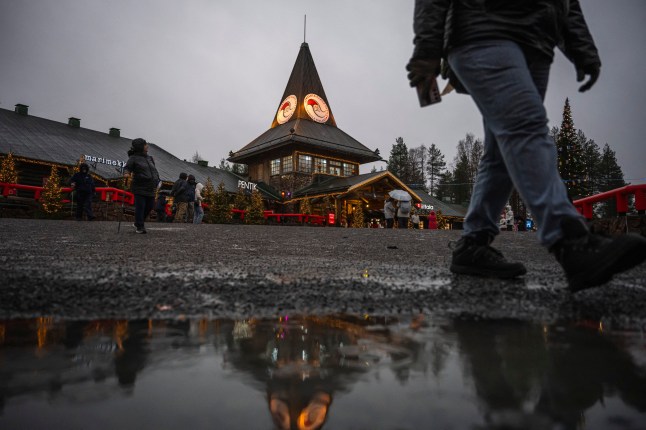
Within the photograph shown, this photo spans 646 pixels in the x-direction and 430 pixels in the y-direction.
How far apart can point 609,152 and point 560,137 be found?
102 feet

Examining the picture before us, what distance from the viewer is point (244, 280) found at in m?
1.70

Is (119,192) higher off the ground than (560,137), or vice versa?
(560,137)

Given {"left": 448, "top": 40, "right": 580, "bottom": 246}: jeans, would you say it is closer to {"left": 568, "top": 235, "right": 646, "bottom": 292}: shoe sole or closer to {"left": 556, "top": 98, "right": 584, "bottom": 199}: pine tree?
{"left": 568, "top": 235, "right": 646, "bottom": 292}: shoe sole

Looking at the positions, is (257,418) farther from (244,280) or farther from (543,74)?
(543,74)

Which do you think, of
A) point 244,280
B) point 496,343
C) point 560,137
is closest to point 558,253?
point 496,343

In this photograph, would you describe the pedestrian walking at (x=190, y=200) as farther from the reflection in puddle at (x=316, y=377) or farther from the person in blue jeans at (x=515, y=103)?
the reflection in puddle at (x=316, y=377)

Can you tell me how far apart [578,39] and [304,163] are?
90.1 ft

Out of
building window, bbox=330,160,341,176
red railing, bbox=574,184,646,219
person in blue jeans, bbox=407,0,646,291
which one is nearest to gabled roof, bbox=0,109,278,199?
building window, bbox=330,160,341,176

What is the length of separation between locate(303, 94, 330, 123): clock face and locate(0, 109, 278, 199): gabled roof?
24.0 feet

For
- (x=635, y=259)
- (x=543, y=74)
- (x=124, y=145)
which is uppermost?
(x=124, y=145)

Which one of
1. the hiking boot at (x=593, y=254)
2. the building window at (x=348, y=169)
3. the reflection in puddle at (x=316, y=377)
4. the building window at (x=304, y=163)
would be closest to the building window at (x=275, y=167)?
the building window at (x=304, y=163)

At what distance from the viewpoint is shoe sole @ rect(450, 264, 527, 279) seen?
73.1 inches

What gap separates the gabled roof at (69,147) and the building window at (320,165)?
351cm

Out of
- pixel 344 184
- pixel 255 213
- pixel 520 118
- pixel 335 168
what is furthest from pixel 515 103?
pixel 335 168
